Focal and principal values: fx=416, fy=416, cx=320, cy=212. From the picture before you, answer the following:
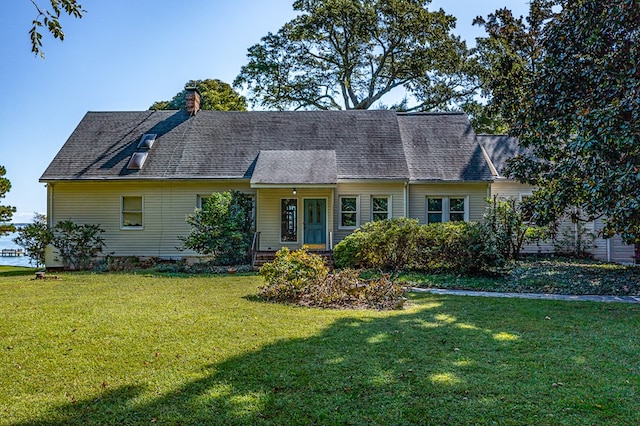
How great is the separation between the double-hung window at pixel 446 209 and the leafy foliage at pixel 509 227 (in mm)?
2278

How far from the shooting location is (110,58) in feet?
36.8

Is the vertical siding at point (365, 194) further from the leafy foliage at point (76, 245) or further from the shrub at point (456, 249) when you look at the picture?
the leafy foliage at point (76, 245)

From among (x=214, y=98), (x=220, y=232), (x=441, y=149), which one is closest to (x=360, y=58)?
(x=214, y=98)

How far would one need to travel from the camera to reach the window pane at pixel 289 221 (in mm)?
15750

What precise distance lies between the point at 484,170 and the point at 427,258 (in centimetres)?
579

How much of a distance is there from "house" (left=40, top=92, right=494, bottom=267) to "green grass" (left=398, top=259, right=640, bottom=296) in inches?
176

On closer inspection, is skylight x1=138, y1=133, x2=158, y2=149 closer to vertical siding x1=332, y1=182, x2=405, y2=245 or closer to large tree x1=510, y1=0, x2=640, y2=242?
vertical siding x1=332, y1=182, x2=405, y2=245

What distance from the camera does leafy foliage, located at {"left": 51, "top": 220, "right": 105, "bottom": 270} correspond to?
1466 centimetres

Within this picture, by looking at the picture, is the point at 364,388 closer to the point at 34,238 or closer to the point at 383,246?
the point at 383,246

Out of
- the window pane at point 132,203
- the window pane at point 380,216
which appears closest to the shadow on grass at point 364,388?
the window pane at point 380,216

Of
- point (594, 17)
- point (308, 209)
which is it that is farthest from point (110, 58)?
point (594, 17)

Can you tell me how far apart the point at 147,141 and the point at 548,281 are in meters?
15.2

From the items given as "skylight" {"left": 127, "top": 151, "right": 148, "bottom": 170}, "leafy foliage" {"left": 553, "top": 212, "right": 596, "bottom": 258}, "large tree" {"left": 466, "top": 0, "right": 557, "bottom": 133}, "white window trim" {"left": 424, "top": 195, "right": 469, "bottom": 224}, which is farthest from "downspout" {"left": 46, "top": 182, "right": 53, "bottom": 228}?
"leafy foliage" {"left": 553, "top": 212, "right": 596, "bottom": 258}

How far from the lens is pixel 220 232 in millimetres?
13758
